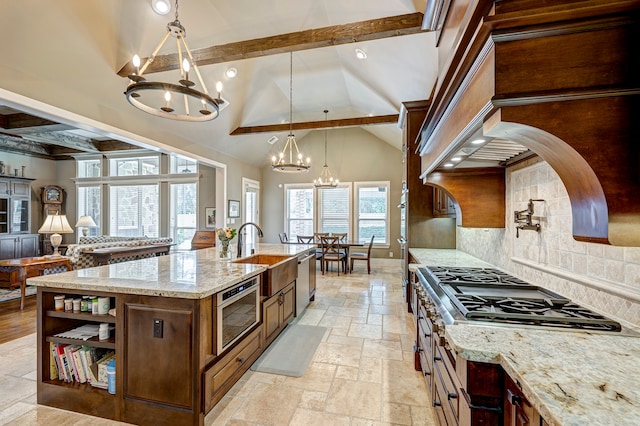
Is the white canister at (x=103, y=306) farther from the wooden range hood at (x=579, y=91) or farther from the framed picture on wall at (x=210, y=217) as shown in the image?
the framed picture on wall at (x=210, y=217)

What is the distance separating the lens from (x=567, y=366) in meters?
0.82

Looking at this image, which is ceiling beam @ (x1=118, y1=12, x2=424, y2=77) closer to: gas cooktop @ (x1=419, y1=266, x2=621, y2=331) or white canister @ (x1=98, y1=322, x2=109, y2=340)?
gas cooktop @ (x1=419, y1=266, x2=621, y2=331)

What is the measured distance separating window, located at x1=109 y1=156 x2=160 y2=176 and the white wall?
3084 mm

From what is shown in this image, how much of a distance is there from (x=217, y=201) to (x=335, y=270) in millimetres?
3495

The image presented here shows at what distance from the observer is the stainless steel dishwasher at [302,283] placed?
3777 mm

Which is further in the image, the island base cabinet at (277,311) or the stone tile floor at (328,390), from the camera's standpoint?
the island base cabinet at (277,311)

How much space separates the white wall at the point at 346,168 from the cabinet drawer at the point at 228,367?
5865mm

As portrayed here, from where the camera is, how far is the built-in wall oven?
1.96m

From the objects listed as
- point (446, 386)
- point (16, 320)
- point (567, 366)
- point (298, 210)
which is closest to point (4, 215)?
point (16, 320)

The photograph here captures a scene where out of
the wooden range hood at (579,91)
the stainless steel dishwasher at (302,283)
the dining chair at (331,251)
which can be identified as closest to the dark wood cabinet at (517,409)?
the wooden range hood at (579,91)

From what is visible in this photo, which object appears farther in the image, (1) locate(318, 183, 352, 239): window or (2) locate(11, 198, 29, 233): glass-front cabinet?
(1) locate(318, 183, 352, 239): window

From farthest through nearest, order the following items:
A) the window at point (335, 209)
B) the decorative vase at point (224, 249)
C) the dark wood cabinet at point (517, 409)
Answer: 1. the window at point (335, 209)
2. the decorative vase at point (224, 249)
3. the dark wood cabinet at point (517, 409)

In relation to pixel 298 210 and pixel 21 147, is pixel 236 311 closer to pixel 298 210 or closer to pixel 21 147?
pixel 298 210

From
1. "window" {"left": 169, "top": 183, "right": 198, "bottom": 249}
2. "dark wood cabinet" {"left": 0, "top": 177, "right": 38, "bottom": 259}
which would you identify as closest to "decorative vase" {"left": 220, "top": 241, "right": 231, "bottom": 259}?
"window" {"left": 169, "top": 183, "right": 198, "bottom": 249}
